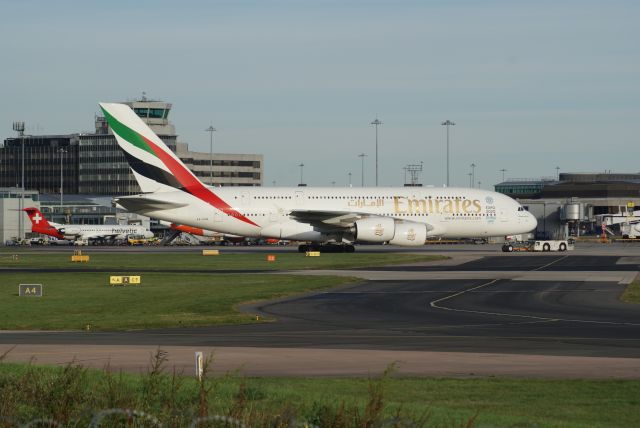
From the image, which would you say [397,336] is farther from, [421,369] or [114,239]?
[114,239]

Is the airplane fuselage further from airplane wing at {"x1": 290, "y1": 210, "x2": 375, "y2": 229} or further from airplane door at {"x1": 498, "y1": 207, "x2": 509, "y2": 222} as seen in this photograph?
airplane wing at {"x1": 290, "y1": 210, "x2": 375, "y2": 229}

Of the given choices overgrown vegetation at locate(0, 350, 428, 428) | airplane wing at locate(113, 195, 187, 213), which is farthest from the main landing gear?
overgrown vegetation at locate(0, 350, 428, 428)

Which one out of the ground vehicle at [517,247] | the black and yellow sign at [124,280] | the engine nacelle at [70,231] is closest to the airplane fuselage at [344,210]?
the ground vehicle at [517,247]

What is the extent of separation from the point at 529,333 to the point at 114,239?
442 feet

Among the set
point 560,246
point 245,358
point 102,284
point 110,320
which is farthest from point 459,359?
point 560,246

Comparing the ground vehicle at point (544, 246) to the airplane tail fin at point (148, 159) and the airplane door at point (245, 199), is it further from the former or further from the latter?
the airplane tail fin at point (148, 159)

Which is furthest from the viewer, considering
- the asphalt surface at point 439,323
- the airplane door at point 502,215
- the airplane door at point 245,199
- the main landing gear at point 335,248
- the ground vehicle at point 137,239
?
the ground vehicle at point 137,239

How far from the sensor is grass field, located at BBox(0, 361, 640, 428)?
13.8 m

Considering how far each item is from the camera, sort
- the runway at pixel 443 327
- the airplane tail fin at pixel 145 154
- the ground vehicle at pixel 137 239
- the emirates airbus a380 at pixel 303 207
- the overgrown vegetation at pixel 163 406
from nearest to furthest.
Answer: the overgrown vegetation at pixel 163 406 < the runway at pixel 443 327 < the airplane tail fin at pixel 145 154 < the emirates airbus a380 at pixel 303 207 < the ground vehicle at pixel 137 239

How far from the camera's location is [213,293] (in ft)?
159

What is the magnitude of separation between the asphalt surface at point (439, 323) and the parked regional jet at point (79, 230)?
108 m

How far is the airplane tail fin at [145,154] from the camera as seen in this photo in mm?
87062

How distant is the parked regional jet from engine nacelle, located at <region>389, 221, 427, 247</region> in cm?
7916

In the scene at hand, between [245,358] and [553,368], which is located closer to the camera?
[553,368]
